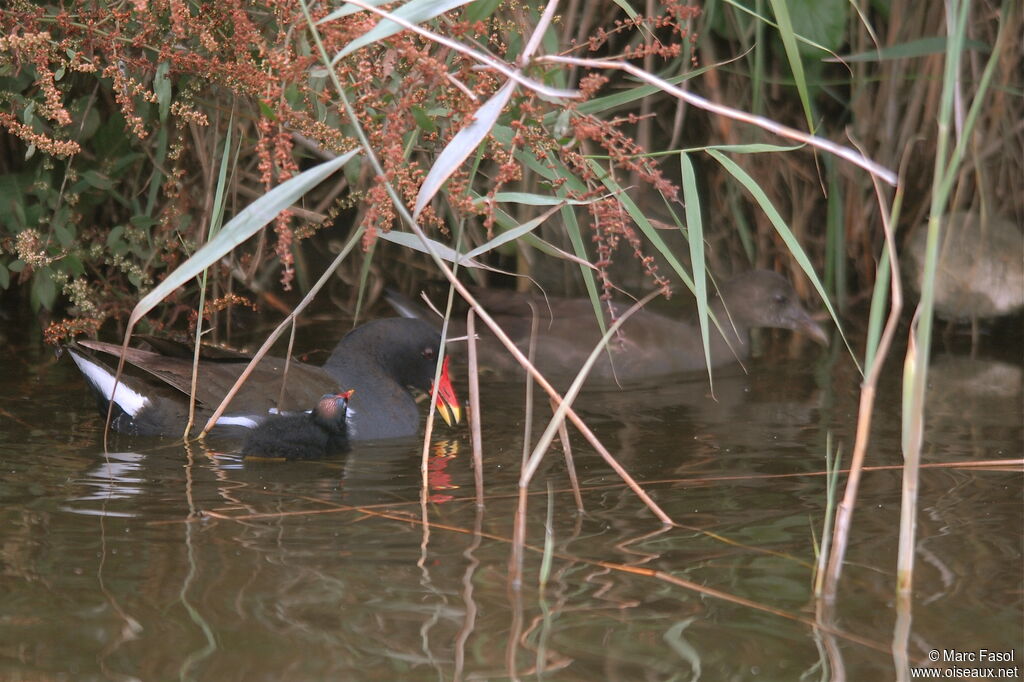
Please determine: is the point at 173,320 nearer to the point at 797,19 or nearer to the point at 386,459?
the point at 386,459

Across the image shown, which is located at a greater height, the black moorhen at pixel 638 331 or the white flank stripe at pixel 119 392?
the black moorhen at pixel 638 331

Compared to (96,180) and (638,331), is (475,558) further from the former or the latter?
(638,331)

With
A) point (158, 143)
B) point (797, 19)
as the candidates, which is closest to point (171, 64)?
point (158, 143)

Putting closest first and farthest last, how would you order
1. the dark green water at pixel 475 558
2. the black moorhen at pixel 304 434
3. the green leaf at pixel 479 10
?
1. the dark green water at pixel 475 558
2. the green leaf at pixel 479 10
3. the black moorhen at pixel 304 434

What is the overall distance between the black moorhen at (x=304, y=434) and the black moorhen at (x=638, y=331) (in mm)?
1390

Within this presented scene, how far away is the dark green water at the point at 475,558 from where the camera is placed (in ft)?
8.43

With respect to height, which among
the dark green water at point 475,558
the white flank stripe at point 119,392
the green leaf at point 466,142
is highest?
the green leaf at point 466,142

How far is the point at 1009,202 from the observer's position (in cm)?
662

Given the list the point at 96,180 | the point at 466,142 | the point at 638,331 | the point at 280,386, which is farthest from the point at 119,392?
the point at 638,331

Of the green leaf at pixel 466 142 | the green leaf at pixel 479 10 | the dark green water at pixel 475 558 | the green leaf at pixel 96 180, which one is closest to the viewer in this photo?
the dark green water at pixel 475 558

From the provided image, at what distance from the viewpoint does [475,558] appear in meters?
3.12

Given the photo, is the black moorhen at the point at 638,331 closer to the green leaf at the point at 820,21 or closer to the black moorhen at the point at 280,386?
the black moorhen at the point at 280,386

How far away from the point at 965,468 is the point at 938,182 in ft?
5.54

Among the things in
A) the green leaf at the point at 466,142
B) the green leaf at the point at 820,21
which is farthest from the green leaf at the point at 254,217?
the green leaf at the point at 820,21
